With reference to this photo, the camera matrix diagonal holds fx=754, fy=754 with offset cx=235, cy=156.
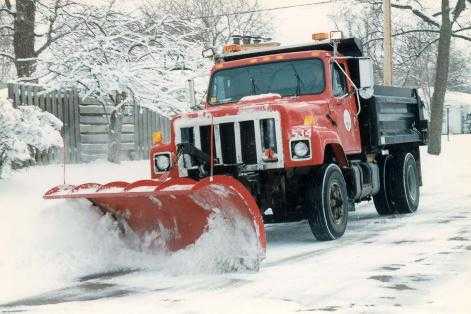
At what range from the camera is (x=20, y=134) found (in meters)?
11.4

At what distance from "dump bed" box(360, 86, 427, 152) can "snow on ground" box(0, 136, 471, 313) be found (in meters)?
1.19

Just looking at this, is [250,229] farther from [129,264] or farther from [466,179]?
[466,179]

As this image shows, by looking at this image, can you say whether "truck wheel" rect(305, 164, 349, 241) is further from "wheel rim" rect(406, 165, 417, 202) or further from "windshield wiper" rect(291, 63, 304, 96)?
"wheel rim" rect(406, 165, 417, 202)

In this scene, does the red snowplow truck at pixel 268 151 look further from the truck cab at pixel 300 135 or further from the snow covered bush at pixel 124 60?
the snow covered bush at pixel 124 60

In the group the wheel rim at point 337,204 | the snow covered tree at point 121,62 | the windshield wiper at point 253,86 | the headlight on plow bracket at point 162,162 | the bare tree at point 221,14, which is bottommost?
the wheel rim at point 337,204

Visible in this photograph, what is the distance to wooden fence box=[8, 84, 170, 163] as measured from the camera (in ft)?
50.4

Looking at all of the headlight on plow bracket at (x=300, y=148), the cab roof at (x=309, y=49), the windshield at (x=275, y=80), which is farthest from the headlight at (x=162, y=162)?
the cab roof at (x=309, y=49)

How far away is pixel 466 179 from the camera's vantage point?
17.0 metres

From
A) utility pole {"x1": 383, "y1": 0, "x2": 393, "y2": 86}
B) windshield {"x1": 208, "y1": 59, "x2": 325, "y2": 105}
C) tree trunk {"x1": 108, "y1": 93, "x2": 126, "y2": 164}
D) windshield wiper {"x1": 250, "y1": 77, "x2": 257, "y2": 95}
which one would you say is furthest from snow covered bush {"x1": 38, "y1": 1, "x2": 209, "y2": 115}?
windshield wiper {"x1": 250, "y1": 77, "x2": 257, "y2": 95}

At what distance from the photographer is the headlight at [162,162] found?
8.54m

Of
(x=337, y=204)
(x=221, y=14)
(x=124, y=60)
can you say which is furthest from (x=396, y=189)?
(x=221, y=14)

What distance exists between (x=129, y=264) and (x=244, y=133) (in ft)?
6.05

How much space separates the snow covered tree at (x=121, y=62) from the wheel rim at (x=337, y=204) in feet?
24.2

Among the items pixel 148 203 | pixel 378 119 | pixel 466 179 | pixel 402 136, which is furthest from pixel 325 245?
pixel 466 179
